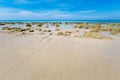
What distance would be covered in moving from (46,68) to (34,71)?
0.52 m

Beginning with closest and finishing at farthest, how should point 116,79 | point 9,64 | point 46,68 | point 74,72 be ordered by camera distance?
point 116,79, point 74,72, point 46,68, point 9,64

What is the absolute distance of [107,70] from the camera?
4.59 meters

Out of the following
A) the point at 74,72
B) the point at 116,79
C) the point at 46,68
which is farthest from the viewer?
the point at 46,68

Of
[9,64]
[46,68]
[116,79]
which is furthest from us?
[9,64]

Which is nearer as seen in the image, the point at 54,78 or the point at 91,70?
the point at 54,78

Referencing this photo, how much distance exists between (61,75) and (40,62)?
5.03ft

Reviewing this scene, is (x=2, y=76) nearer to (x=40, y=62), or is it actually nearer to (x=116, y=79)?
(x=40, y=62)

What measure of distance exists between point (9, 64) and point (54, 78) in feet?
7.29

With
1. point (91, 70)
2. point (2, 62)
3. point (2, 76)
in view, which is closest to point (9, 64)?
point (2, 62)

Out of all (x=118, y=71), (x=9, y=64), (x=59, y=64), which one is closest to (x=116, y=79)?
(x=118, y=71)

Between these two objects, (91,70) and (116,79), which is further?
(91,70)

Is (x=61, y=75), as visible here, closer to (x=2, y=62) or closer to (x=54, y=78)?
(x=54, y=78)

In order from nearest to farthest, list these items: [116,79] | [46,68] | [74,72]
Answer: [116,79] < [74,72] < [46,68]

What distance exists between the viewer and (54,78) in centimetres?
393
